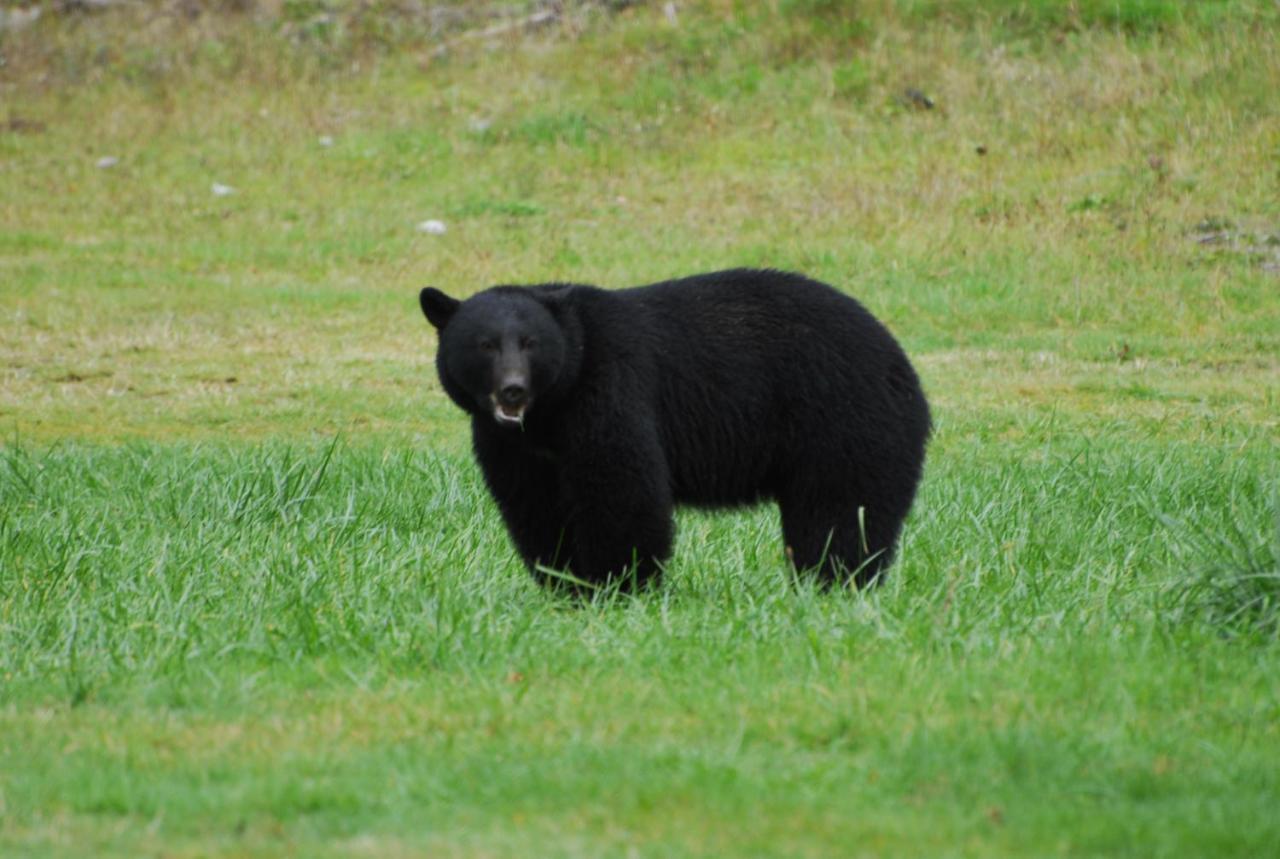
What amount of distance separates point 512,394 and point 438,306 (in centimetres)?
64

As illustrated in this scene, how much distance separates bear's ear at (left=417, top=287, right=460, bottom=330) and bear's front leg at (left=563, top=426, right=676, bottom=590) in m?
0.69

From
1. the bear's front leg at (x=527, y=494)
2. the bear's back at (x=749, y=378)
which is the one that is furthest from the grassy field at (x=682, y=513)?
the bear's back at (x=749, y=378)

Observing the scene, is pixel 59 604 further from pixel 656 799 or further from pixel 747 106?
pixel 747 106

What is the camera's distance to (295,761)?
14.0ft

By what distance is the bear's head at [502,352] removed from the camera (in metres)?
5.93

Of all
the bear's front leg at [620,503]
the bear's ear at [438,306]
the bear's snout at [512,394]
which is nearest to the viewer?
the bear's snout at [512,394]

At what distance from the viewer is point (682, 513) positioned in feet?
27.7

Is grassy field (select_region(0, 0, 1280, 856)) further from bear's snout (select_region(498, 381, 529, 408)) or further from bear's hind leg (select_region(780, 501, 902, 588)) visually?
bear's snout (select_region(498, 381, 529, 408))

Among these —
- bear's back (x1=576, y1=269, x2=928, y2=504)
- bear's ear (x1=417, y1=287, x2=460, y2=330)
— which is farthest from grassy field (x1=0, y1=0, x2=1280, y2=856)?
bear's ear (x1=417, y1=287, x2=460, y2=330)

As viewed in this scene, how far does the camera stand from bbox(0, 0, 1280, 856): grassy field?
13.5 ft

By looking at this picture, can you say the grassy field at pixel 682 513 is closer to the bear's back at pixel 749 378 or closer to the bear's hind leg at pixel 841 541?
the bear's hind leg at pixel 841 541

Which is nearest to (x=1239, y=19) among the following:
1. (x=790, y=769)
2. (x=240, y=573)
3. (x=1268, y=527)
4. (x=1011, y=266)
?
(x=1011, y=266)

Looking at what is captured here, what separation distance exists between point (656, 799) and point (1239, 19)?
682 inches

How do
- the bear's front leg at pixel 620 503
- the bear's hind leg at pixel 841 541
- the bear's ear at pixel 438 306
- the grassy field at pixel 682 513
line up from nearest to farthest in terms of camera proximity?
the grassy field at pixel 682 513 < the bear's front leg at pixel 620 503 < the bear's ear at pixel 438 306 < the bear's hind leg at pixel 841 541
